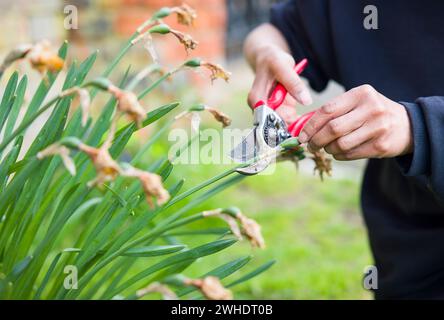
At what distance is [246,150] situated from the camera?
3.62 feet

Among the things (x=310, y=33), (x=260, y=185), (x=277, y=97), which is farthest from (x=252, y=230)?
(x=260, y=185)

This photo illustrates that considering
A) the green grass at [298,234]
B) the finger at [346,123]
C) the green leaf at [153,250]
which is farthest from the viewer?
the green grass at [298,234]

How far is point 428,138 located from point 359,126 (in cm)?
13

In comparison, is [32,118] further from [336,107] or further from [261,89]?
[261,89]

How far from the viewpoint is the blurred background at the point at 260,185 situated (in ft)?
7.01

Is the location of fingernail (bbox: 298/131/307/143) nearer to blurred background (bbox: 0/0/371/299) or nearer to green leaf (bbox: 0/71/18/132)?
green leaf (bbox: 0/71/18/132)

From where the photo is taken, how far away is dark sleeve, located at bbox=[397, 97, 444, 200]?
3.31 feet

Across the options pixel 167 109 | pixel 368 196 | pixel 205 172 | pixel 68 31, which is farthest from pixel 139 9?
pixel 167 109

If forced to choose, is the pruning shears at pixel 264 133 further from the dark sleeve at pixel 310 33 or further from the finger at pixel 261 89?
the dark sleeve at pixel 310 33

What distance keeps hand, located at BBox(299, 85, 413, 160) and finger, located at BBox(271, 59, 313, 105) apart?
138mm

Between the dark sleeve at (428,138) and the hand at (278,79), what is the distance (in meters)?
0.19

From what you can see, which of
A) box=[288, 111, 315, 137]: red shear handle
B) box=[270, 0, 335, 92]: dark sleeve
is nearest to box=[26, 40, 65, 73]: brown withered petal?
box=[288, 111, 315, 137]: red shear handle

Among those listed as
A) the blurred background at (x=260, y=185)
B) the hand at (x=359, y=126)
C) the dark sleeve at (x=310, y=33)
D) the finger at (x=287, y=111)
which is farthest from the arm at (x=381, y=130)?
the blurred background at (x=260, y=185)

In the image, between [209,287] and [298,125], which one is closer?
[209,287]
